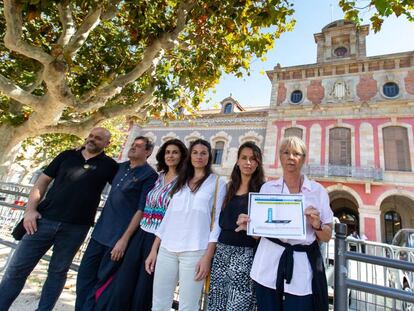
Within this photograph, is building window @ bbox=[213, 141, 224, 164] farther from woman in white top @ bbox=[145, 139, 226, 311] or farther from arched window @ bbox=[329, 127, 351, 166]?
woman in white top @ bbox=[145, 139, 226, 311]

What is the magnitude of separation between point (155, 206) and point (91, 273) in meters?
1.07

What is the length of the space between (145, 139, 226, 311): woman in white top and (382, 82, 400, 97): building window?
1744cm

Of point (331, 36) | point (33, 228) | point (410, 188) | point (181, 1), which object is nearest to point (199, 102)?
point (181, 1)

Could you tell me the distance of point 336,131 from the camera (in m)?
15.2

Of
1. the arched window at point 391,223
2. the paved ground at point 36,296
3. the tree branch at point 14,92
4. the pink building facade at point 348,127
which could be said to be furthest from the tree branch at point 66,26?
the arched window at point 391,223

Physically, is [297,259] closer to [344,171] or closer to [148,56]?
[148,56]

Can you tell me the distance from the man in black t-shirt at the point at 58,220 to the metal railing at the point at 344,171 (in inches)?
556

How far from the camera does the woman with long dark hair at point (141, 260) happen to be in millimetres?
2129

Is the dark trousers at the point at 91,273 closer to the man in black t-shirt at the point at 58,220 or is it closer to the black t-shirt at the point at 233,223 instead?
the man in black t-shirt at the point at 58,220

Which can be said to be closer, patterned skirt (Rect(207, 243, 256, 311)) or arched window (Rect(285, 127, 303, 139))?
patterned skirt (Rect(207, 243, 256, 311))

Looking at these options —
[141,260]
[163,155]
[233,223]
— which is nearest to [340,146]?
[163,155]

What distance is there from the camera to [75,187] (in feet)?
8.80

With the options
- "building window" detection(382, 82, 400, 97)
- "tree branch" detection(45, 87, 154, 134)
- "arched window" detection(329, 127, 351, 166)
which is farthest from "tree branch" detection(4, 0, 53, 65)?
"building window" detection(382, 82, 400, 97)

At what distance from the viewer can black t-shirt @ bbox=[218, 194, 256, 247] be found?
1.93 meters
